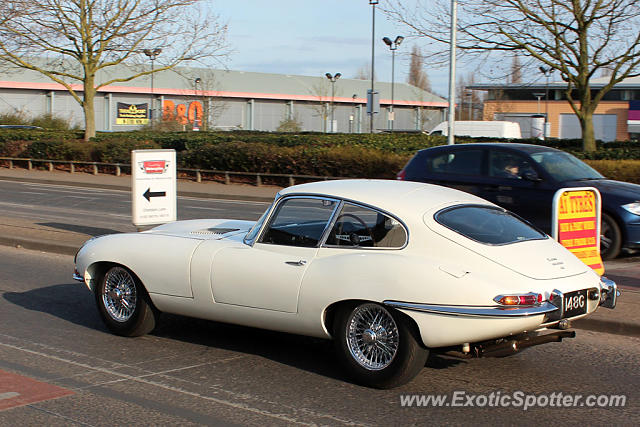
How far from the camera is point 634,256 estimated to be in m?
11.8

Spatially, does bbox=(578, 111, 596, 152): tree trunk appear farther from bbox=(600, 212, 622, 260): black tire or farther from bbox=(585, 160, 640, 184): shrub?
bbox=(600, 212, 622, 260): black tire

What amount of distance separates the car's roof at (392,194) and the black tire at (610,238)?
5.71m

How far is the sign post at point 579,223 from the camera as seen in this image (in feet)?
25.8

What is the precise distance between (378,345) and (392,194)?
1.21 m

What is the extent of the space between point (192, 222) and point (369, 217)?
259 centimetres

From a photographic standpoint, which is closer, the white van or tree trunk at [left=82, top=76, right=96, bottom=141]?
the white van

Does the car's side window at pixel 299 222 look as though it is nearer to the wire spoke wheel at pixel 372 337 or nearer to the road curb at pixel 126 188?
the wire spoke wheel at pixel 372 337

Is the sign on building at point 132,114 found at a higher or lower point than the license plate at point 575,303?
higher

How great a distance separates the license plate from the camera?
5.37 meters

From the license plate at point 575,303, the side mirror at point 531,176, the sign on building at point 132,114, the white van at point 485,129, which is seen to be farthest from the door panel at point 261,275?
the sign on building at point 132,114

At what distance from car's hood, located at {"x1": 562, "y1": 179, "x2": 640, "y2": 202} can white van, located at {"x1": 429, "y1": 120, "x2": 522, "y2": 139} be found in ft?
83.4

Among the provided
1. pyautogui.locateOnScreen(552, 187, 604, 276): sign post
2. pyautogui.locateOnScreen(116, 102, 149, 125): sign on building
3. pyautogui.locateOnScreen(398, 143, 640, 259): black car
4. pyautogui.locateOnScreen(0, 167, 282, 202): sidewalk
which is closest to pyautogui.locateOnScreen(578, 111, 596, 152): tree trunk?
pyautogui.locateOnScreen(0, 167, 282, 202): sidewalk

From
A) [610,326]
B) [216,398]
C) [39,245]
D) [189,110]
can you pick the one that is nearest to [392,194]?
[216,398]

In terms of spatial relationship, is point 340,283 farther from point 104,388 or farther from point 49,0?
point 49,0
